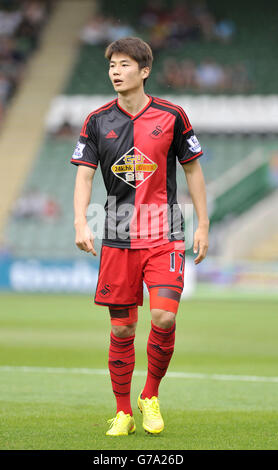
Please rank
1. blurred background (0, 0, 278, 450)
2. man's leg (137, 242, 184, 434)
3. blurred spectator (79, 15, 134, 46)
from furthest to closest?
blurred spectator (79, 15, 134, 46) < blurred background (0, 0, 278, 450) < man's leg (137, 242, 184, 434)

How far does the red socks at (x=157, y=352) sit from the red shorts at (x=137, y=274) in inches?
6.5

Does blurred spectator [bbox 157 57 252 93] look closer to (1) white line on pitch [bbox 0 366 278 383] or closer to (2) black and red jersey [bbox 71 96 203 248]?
(1) white line on pitch [bbox 0 366 278 383]

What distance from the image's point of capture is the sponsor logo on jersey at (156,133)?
517 cm

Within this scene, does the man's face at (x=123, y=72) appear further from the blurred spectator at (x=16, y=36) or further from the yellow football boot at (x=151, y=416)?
the blurred spectator at (x=16, y=36)

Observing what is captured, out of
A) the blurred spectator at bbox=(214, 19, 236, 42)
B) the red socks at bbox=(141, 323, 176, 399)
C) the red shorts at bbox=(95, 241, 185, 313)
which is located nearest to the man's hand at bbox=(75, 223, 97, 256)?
the red shorts at bbox=(95, 241, 185, 313)

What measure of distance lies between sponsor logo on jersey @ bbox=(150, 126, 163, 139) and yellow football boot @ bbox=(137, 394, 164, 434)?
1636 mm

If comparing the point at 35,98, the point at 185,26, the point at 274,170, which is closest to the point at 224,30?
the point at 185,26

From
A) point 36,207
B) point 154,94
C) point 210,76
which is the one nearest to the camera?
point 36,207

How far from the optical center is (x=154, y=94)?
98.3 feet

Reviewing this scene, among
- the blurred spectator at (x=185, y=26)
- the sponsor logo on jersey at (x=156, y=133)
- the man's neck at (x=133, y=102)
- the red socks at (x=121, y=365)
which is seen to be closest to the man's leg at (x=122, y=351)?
the red socks at (x=121, y=365)

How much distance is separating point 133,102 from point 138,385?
2.99m

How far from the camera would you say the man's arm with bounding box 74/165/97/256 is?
16.4ft

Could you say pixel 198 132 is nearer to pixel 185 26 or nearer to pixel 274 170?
pixel 274 170

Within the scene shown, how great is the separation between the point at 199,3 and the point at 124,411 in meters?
29.1
